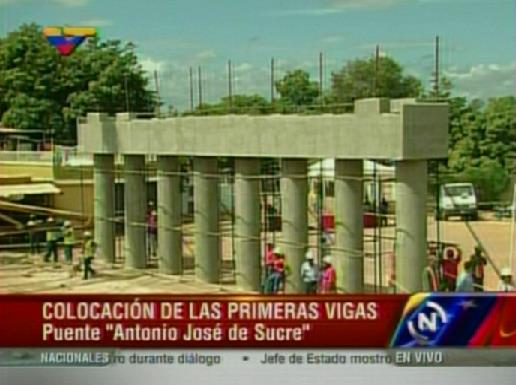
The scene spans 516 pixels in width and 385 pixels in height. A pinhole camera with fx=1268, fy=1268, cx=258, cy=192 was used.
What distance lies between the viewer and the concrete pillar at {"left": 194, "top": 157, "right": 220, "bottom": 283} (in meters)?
3.70

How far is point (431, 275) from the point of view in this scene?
11.5ft

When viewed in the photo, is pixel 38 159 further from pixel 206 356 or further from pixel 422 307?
pixel 422 307

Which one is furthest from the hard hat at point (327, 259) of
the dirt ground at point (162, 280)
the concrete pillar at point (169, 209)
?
the concrete pillar at point (169, 209)

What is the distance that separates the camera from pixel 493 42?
3479mm

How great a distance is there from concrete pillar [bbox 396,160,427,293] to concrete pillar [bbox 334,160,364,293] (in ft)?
0.36

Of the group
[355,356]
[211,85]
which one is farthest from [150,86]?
[355,356]

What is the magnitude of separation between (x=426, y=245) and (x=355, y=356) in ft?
1.22

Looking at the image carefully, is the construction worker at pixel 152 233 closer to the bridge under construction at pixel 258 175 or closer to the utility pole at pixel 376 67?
the bridge under construction at pixel 258 175

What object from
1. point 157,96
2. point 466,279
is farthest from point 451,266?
point 157,96

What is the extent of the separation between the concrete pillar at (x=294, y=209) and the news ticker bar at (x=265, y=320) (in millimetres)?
212

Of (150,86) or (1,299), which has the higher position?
(150,86)

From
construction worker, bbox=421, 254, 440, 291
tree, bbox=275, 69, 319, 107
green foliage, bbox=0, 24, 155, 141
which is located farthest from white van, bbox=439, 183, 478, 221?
green foliage, bbox=0, 24, 155, 141

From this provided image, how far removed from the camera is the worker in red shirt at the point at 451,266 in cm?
351

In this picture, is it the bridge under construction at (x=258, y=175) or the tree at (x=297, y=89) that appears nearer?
the bridge under construction at (x=258, y=175)
